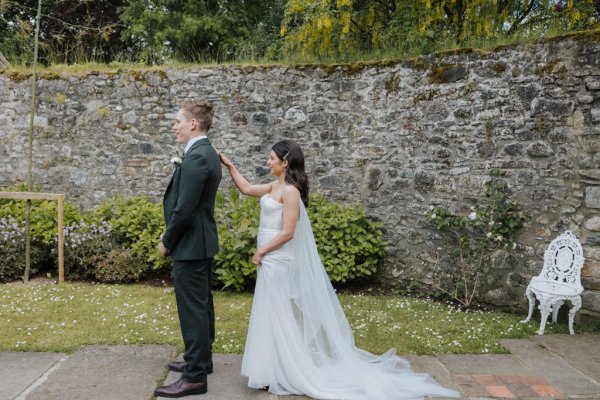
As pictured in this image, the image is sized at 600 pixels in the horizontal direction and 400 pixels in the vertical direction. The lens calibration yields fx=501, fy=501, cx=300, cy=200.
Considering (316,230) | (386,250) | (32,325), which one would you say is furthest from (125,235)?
(386,250)

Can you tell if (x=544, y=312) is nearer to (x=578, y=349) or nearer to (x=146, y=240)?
(x=578, y=349)

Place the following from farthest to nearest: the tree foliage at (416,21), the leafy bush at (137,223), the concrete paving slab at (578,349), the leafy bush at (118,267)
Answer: the tree foliage at (416,21) < the leafy bush at (137,223) < the leafy bush at (118,267) < the concrete paving slab at (578,349)

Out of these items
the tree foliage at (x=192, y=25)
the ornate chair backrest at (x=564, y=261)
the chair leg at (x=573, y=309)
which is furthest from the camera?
the tree foliage at (x=192, y=25)

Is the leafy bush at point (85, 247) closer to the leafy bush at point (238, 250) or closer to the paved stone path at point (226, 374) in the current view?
the leafy bush at point (238, 250)

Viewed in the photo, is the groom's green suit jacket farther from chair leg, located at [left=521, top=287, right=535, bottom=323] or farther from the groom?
chair leg, located at [left=521, top=287, right=535, bottom=323]

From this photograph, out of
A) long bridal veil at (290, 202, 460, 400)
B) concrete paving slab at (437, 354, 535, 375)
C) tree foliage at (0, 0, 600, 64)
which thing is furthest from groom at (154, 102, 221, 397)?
tree foliage at (0, 0, 600, 64)

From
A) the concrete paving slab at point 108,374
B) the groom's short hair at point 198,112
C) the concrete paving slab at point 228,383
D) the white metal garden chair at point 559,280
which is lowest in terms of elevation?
the concrete paving slab at point 108,374

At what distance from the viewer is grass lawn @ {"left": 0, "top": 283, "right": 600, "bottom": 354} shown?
14.5 ft

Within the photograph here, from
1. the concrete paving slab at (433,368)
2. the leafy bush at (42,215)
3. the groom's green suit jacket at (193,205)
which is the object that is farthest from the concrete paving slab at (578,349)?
the leafy bush at (42,215)

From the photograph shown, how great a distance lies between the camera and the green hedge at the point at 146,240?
618 cm

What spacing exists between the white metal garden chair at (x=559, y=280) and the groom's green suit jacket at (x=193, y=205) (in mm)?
3359

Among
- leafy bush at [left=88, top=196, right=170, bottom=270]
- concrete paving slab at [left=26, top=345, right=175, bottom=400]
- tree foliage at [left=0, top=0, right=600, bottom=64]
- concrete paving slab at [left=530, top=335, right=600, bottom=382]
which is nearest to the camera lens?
concrete paving slab at [left=26, top=345, right=175, bottom=400]

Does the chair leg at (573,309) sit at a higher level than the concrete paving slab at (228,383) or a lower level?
higher

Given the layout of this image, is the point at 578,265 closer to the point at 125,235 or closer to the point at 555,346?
the point at 555,346
